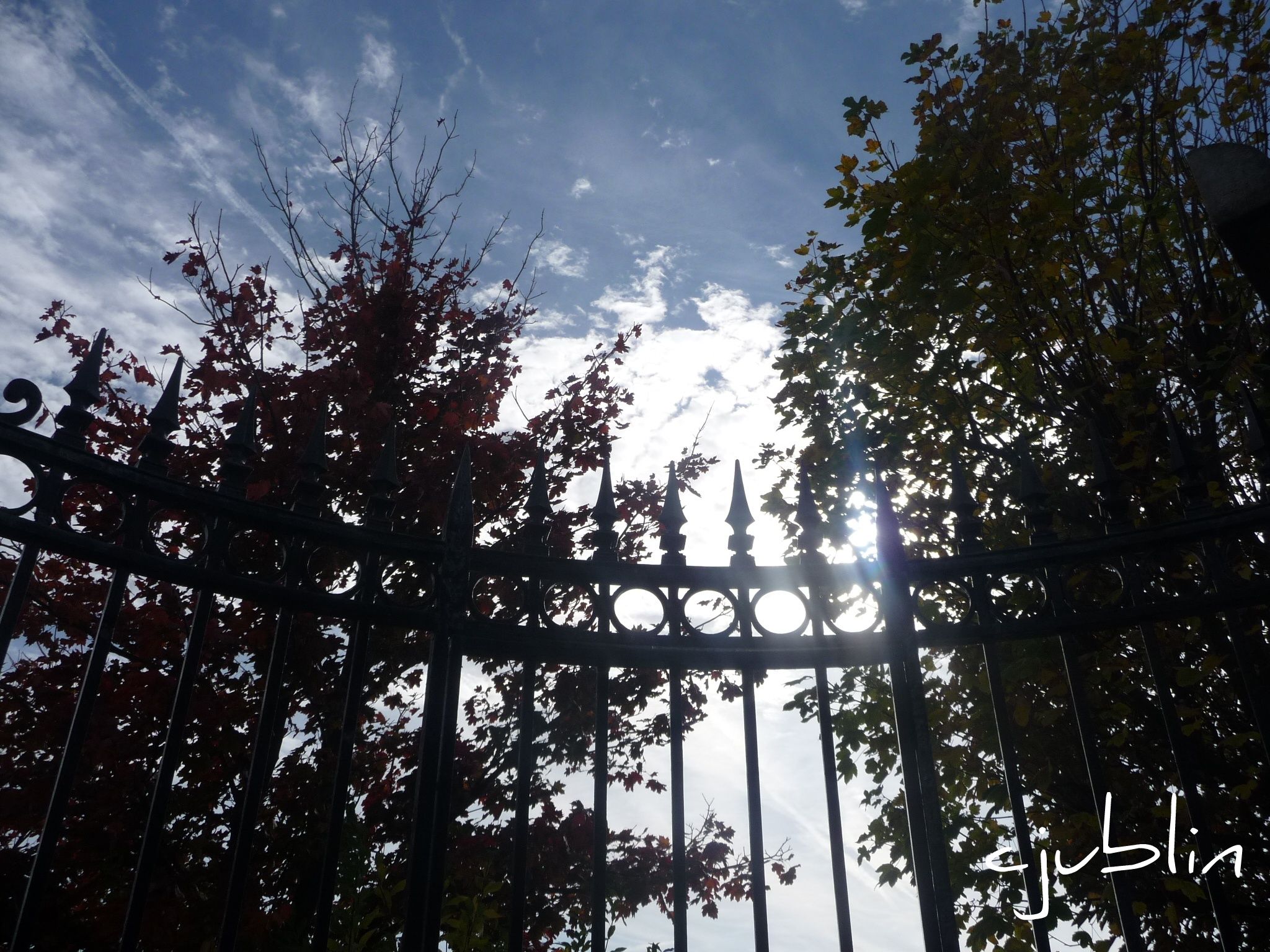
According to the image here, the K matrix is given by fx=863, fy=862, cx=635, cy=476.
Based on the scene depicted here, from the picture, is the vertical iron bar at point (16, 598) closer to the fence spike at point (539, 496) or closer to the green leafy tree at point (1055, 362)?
the fence spike at point (539, 496)

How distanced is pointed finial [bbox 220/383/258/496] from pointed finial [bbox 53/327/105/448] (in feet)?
1.48

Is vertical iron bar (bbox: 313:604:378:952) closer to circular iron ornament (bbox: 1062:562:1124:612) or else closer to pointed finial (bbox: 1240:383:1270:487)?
pointed finial (bbox: 1240:383:1270:487)

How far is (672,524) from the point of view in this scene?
361 cm

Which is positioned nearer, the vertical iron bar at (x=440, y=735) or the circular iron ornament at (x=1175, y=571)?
the vertical iron bar at (x=440, y=735)

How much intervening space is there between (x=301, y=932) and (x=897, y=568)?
13.4ft

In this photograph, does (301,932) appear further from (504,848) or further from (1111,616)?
(1111,616)

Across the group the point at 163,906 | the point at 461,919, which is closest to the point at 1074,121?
the point at 461,919

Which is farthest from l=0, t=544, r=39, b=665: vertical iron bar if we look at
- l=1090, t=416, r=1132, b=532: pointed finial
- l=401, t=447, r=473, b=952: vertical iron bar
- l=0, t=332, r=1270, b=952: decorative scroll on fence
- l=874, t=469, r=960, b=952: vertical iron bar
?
l=1090, t=416, r=1132, b=532: pointed finial

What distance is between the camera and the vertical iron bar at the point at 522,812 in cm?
300

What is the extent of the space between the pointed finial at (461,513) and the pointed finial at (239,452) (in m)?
0.76

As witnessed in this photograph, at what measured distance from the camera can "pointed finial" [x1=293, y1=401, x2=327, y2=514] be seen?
3275 mm

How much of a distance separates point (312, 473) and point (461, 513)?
23.1 inches

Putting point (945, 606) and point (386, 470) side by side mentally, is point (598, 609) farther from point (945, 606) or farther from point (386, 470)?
point (945, 606)

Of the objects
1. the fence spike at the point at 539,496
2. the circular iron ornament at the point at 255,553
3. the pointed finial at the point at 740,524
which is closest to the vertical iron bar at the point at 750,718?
the pointed finial at the point at 740,524
